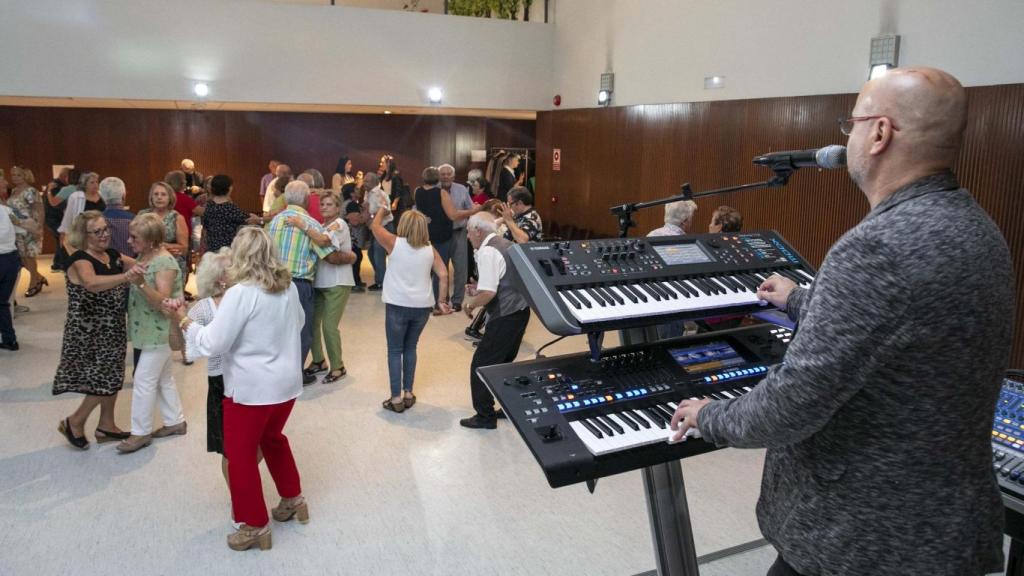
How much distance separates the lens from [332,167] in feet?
44.6

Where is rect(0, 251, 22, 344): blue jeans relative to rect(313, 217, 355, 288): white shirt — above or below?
below

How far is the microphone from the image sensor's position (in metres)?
1.84

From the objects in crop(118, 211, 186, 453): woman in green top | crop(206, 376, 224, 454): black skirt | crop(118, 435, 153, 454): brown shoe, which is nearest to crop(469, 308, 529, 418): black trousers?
crop(206, 376, 224, 454): black skirt

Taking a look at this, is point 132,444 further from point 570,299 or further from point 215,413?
point 570,299

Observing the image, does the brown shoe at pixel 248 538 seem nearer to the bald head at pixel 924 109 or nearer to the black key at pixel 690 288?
the black key at pixel 690 288

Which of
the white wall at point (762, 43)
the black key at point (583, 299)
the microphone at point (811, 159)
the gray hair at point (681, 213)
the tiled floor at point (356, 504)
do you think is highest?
the white wall at point (762, 43)

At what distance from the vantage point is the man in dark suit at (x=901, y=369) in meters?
1.26

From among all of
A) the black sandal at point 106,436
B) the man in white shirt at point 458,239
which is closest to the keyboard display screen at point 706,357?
the black sandal at point 106,436

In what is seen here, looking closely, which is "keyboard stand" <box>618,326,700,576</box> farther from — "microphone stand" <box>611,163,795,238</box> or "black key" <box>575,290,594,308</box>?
"microphone stand" <box>611,163,795,238</box>

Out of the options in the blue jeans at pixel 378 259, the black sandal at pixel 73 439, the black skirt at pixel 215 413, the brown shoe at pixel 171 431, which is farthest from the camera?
the blue jeans at pixel 378 259

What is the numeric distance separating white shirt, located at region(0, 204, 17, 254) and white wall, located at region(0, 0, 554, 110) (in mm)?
2795

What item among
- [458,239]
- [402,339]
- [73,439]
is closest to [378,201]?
[458,239]

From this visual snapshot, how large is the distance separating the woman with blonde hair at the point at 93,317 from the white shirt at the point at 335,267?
56.1 inches

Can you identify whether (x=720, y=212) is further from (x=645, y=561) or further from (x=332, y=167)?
(x=332, y=167)
